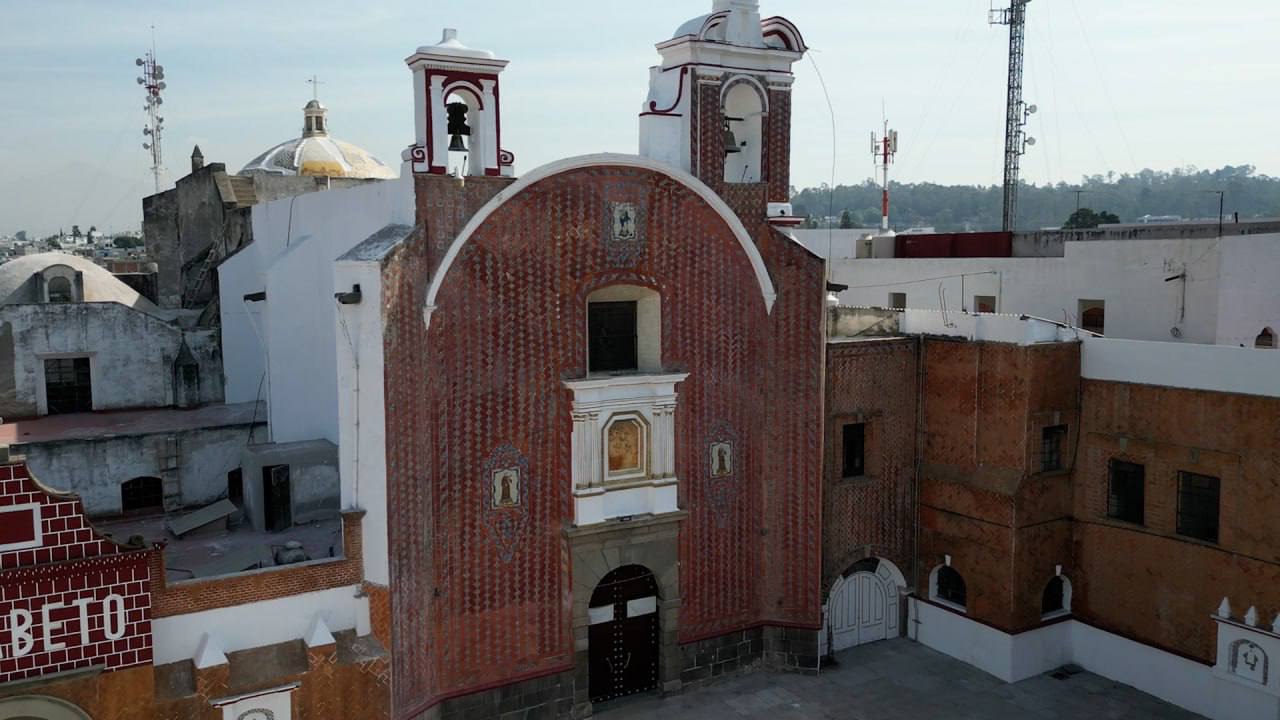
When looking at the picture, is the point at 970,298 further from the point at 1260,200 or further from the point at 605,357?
the point at 1260,200

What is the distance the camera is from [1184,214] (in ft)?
287

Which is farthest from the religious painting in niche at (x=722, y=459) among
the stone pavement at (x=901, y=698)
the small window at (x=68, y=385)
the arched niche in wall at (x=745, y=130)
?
the small window at (x=68, y=385)

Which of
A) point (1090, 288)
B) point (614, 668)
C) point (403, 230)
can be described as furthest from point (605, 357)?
point (1090, 288)

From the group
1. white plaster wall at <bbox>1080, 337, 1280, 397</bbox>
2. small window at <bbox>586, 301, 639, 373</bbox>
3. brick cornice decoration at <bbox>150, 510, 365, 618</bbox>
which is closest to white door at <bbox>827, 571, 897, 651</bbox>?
white plaster wall at <bbox>1080, 337, 1280, 397</bbox>

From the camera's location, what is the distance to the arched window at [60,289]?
24.3 meters

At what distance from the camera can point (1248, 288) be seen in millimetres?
19531

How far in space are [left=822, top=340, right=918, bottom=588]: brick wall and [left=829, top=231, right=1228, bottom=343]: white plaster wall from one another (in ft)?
21.5

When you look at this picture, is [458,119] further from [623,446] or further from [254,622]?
[254,622]

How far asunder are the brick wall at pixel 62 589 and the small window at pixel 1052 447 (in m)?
13.8

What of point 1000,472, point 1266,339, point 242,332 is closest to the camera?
point 1000,472

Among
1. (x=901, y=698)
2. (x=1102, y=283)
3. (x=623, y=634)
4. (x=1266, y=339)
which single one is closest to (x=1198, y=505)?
(x=1266, y=339)

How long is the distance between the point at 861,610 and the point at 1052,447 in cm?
447

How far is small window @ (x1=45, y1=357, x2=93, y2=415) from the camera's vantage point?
20.5 meters

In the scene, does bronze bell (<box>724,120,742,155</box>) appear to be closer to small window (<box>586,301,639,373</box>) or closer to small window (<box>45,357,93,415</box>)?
small window (<box>586,301,639,373</box>)
